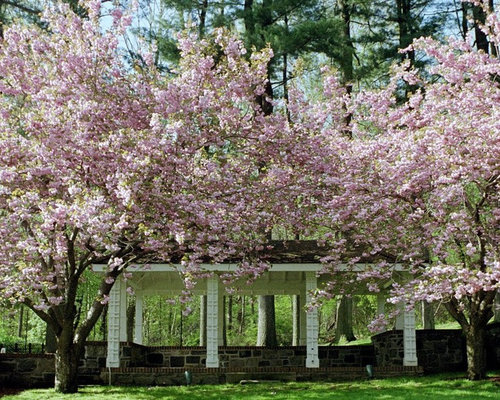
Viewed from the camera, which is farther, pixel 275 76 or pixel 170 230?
pixel 275 76

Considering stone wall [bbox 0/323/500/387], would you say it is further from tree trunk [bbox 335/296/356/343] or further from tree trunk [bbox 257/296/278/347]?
tree trunk [bbox 335/296/356/343]

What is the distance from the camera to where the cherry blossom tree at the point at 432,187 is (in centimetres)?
940

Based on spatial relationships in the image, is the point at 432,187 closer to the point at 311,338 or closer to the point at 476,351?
the point at 476,351

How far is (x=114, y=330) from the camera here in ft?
42.4

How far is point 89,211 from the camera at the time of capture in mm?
7648

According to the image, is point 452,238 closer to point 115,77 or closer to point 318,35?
point 115,77

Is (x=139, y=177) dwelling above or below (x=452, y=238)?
above

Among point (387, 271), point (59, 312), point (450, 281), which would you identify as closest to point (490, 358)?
point (387, 271)

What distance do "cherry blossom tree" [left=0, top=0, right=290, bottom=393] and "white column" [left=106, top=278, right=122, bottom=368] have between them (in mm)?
2422

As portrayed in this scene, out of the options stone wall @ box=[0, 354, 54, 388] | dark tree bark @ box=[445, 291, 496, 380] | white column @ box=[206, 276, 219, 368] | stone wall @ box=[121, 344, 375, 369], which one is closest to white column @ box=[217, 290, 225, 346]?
stone wall @ box=[121, 344, 375, 369]

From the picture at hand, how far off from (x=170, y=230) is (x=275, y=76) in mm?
11157

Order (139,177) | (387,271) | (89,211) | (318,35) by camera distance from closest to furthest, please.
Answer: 1. (89,211)
2. (139,177)
3. (387,271)
4. (318,35)

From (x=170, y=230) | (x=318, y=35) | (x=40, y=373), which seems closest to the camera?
(x=170, y=230)

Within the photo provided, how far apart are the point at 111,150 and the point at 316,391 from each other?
5.61 m
